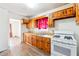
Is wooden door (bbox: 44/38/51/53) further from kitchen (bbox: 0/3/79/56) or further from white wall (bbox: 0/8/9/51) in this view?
white wall (bbox: 0/8/9/51)

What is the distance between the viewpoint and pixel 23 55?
1.46 m

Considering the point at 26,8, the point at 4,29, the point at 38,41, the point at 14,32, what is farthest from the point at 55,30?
the point at 4,29

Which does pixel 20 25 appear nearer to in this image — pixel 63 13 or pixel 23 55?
pixel 23 55

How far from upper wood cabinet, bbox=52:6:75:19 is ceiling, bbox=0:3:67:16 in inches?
5.3

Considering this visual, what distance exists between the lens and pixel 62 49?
60.2 inches

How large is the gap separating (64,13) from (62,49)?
565 millimetres

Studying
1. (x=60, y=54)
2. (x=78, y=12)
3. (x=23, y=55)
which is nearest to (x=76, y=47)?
(x=60, y=54)

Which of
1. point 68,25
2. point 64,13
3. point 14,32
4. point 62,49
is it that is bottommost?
point 62,49

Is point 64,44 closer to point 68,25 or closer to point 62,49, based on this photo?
point 62,49

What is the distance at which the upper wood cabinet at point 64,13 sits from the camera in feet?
4.71

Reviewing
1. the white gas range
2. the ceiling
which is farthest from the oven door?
the ceiling

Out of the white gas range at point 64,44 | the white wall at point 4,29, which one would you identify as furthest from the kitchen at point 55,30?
the white wall at point 4,29

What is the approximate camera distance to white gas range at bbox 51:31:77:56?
→ 4.71 ft

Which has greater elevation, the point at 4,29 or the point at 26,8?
the point at 26,8
